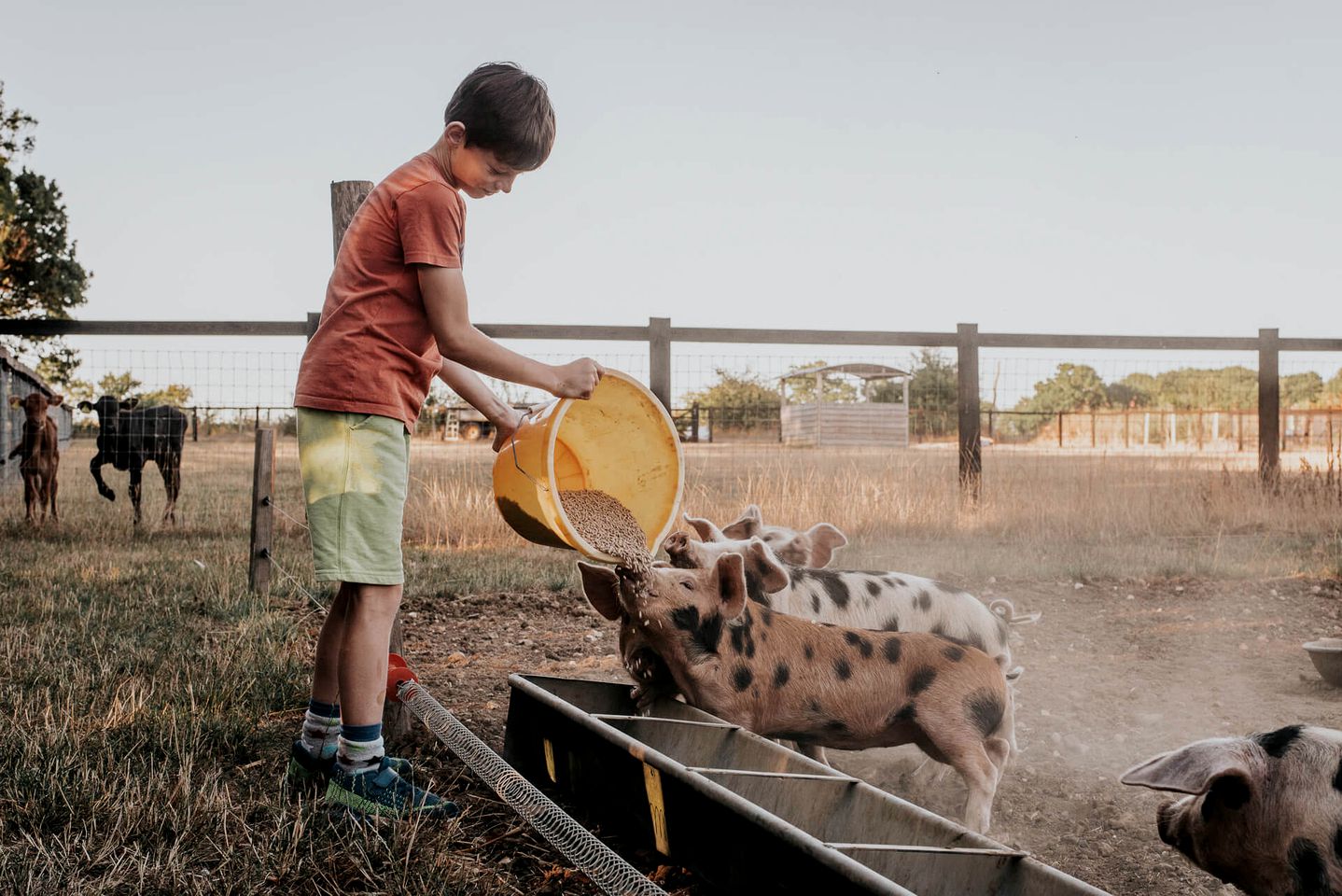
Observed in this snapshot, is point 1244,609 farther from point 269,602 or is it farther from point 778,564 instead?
point 269,602

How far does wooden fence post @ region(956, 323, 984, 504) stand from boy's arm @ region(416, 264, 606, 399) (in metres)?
7.12

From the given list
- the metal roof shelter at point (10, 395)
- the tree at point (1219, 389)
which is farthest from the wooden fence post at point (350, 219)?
the tree at point (1219, 389)

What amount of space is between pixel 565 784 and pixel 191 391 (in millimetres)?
9915

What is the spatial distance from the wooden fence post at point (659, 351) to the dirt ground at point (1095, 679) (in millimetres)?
2686

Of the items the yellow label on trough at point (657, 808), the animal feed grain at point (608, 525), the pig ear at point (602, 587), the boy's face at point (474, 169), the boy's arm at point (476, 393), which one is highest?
the boy's face at point (474, 169)

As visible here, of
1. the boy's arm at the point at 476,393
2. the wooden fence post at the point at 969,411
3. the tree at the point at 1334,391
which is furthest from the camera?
the tree at the point at 1334,391

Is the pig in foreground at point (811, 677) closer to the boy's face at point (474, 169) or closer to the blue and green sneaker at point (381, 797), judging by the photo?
the blue and green sneaker at point (381, 797)

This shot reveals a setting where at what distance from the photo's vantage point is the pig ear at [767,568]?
3.51 m

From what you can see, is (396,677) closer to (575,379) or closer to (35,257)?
(575,379)

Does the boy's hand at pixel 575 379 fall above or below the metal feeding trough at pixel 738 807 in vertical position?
above

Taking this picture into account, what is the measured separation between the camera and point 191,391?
11.4 meters

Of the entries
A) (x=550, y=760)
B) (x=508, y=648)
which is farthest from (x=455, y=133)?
(x=508, y=648)

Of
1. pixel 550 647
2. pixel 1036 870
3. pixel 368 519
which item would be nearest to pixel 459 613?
pixel 550 647

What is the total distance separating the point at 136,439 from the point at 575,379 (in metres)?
9.47
